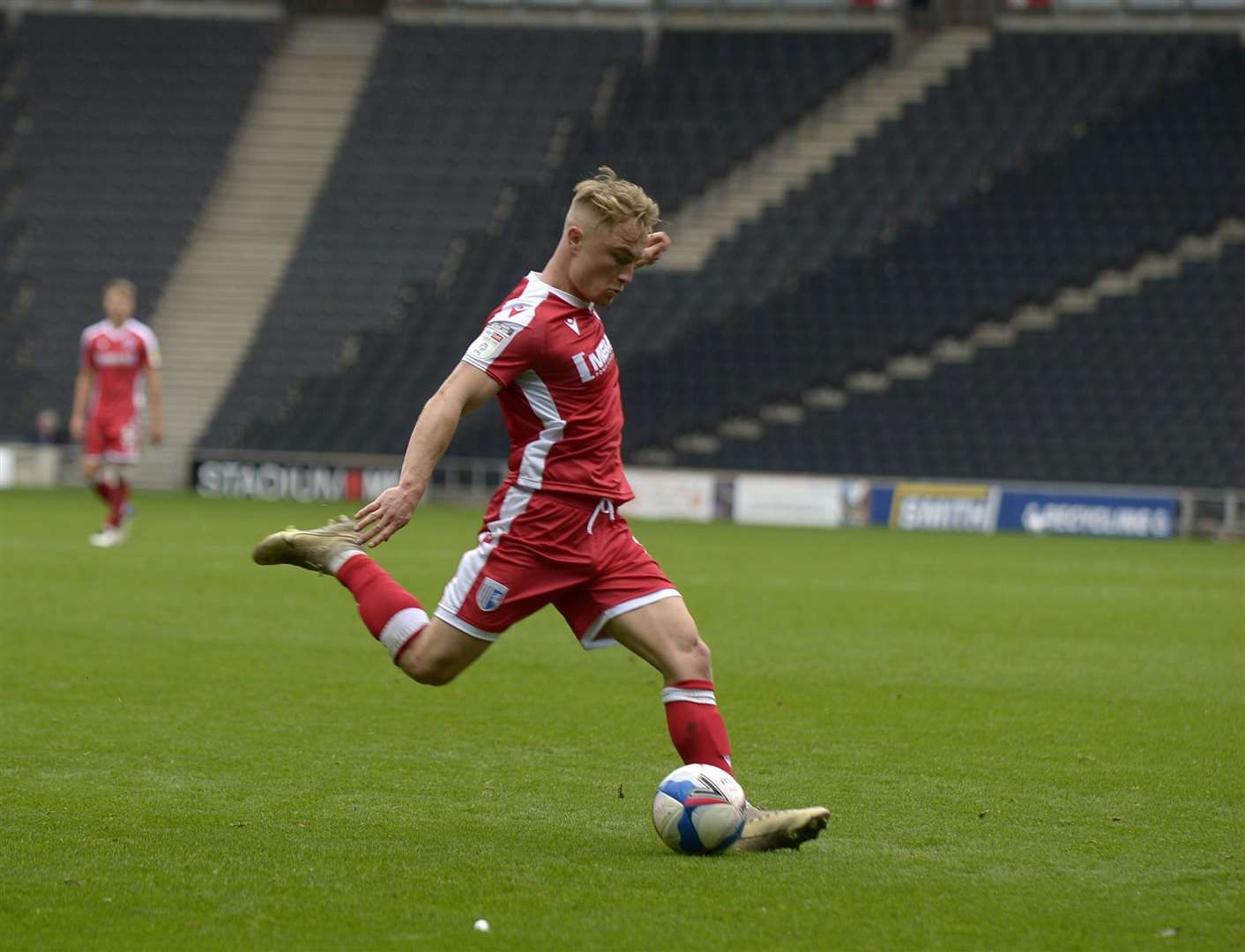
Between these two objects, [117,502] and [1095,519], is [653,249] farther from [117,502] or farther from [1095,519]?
[1095,519]

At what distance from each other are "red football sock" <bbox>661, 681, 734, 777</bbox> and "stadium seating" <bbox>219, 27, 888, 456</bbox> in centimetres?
2512

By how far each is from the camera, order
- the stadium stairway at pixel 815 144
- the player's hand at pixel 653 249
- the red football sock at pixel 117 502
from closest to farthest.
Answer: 1. the player's hand at pixel 653 249
2. the red football sock at pixel 117 502
3. the stadium stairway at pixel 815 144

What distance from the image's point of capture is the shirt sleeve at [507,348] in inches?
217

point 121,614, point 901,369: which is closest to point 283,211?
point 901,369

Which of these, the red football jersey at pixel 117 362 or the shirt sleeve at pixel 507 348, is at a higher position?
the red football jersey at pixel 117 362

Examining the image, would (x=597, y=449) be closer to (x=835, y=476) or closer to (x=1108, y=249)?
(x=835, y=476)

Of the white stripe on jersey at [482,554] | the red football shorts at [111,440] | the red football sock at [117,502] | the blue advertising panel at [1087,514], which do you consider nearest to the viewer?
the white stripe on jersey at [482,554]

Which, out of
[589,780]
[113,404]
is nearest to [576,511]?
[589,780]

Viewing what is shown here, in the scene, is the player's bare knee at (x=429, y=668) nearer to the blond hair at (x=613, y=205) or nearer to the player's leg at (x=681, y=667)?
the player's leg at (x=681, y=667)

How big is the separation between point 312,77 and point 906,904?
35.8 meters

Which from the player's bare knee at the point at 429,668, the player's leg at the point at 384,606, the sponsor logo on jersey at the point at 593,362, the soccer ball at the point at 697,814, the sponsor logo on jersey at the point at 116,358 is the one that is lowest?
the soccer ball at the point at 697,814

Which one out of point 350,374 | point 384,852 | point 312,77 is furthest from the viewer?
point 312,77

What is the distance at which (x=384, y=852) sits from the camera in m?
5.36

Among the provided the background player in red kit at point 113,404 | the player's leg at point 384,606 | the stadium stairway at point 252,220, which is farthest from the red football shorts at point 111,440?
the stadium stairway at point 252,220
